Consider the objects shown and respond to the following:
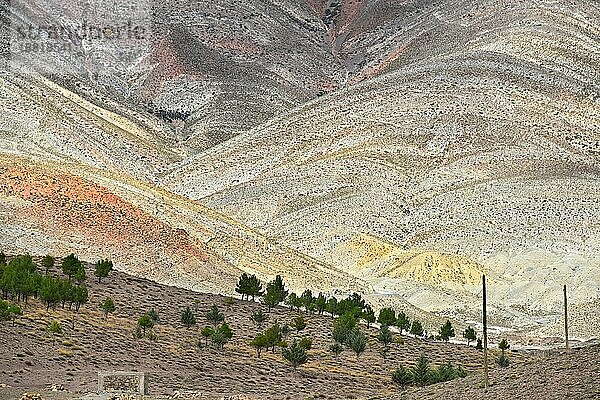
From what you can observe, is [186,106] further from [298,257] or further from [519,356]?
[519,356]

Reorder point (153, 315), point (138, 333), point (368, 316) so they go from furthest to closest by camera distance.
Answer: point (368, 316) → point (153, 315) → point (138, 333)

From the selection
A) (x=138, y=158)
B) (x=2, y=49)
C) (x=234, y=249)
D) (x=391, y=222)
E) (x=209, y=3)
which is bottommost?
(x=234, y=249)

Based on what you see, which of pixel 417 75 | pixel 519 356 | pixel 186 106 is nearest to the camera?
pixel 519 356

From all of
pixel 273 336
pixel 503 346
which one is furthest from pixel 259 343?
pixel 503 346

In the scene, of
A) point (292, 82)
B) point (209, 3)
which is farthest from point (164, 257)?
point (209, 3)

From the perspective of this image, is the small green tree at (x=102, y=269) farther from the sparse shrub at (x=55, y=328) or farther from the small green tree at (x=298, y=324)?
the sparse shrub at (x=55, y=328)

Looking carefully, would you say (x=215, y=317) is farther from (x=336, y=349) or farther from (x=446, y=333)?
(x=446, y=333)

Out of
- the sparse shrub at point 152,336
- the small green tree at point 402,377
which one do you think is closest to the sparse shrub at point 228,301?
the sparse shrub at point 152,336
